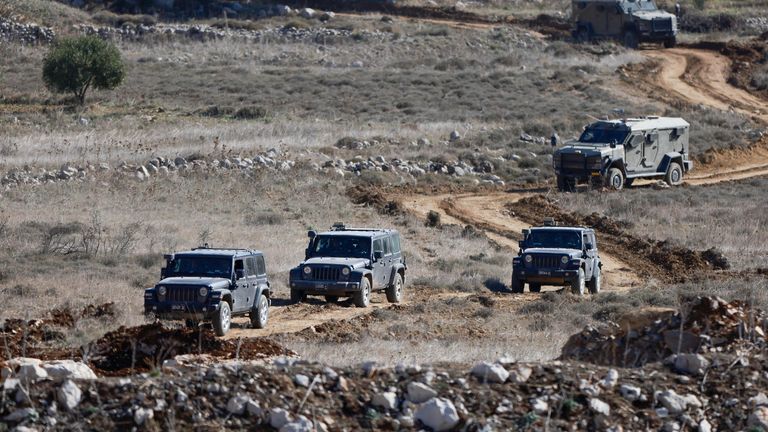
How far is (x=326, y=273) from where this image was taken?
2323 centimetres

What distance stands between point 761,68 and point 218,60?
29.1 meters

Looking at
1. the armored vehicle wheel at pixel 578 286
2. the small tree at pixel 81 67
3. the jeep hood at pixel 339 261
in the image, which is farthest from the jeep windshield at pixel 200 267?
Result: the small tree at pixel 81 67

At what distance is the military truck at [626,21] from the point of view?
232ft

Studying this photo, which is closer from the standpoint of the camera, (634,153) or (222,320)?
(222,320)

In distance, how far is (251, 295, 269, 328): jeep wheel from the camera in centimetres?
2106

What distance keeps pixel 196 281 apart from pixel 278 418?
31.5ft

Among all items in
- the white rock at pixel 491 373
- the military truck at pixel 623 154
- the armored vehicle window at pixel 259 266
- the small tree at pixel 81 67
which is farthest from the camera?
the small tree at pixel 81 67

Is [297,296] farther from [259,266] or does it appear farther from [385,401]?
[385,401]

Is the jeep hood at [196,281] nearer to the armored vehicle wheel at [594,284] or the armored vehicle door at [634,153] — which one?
the armored vehicle wheel at [594,284]

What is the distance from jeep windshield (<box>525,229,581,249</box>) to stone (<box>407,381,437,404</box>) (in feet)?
50.5

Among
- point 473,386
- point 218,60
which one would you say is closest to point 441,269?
point 473,386

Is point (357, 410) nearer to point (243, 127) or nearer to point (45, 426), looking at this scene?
point (45, 426)

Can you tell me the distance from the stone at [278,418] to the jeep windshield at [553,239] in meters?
16.2

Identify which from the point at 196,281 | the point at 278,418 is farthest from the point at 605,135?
the point at 278,418
